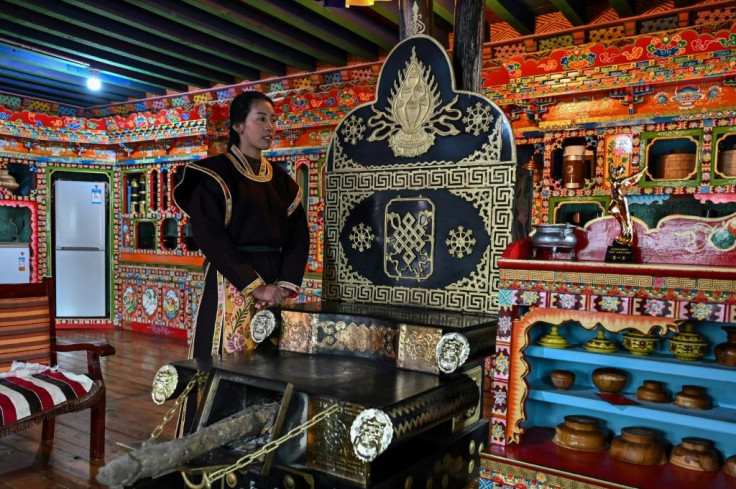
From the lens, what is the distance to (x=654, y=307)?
5.79ft

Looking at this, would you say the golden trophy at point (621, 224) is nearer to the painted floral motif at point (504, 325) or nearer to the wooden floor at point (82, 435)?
the painted floral motif at point (504, 325)

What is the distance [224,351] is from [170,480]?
0.82m

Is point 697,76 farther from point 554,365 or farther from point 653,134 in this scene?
point 554,365

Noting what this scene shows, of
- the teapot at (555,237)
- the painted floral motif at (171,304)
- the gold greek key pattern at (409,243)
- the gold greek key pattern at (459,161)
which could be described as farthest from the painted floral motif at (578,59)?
the painted floral motif at (171,304)

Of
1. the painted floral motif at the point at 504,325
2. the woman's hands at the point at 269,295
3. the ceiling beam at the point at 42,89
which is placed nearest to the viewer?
the painted floral motif at the point at 504,325

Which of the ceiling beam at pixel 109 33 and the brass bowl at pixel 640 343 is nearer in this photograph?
the brass bowl at pixel 640 343

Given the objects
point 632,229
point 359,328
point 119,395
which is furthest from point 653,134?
point 119,395

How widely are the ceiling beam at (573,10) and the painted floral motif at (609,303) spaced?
10.3 feet

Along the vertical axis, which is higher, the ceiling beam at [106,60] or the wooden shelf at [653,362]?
the ceiling beam at [106,60]

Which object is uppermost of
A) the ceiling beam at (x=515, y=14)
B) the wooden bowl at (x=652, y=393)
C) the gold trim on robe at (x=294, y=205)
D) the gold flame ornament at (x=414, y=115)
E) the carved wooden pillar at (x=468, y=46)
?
the ceiling beam at (x=515, y=14)

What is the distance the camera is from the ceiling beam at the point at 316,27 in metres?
4.51

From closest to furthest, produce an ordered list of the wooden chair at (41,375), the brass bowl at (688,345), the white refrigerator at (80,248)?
the brass bowl at (688,345) → the wooden chair at (41,375) → the white refrigerator at (80,248)

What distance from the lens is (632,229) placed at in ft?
6.70

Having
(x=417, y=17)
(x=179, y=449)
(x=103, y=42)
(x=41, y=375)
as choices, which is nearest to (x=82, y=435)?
(x=41, y=375)
